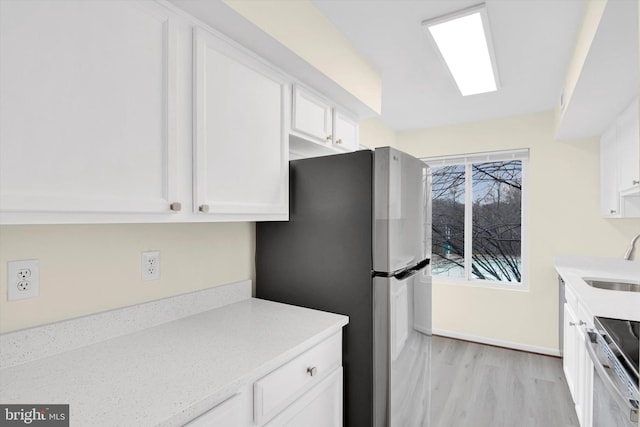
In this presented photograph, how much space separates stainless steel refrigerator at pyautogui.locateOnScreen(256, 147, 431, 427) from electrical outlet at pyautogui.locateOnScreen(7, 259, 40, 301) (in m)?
0.99

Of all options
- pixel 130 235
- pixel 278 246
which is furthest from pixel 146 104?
pixel 278 246

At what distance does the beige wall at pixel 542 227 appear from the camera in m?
3.04

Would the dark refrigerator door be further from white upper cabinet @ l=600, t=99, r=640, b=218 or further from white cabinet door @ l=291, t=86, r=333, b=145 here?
white upper cabinet @ l=600, t=99, r=640, b=218

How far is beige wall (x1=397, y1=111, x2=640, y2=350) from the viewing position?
9.99 ft

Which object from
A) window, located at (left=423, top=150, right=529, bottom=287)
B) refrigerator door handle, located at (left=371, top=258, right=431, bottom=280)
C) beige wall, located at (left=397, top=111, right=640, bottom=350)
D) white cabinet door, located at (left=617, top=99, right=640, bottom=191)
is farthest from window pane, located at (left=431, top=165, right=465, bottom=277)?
refrigerator door handle, located at (left=371, top=258, right=431, bottom=280)

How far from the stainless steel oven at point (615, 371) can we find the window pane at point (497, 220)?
7.49ft

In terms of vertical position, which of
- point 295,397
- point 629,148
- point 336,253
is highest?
point 629,148

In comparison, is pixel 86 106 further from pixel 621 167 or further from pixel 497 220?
pixel 497 220

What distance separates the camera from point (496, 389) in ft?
8.45

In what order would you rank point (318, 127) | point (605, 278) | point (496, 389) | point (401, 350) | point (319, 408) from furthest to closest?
point (496, 389)
point (605, 278)
point (318, 127)
point (401, 350)
point (319, 408)

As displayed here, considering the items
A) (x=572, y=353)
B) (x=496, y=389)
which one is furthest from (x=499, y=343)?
(x=572, y=353)

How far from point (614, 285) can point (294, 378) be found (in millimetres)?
2449

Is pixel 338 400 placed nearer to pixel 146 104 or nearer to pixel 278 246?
pixel 278 246

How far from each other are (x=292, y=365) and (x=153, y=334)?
56cm
